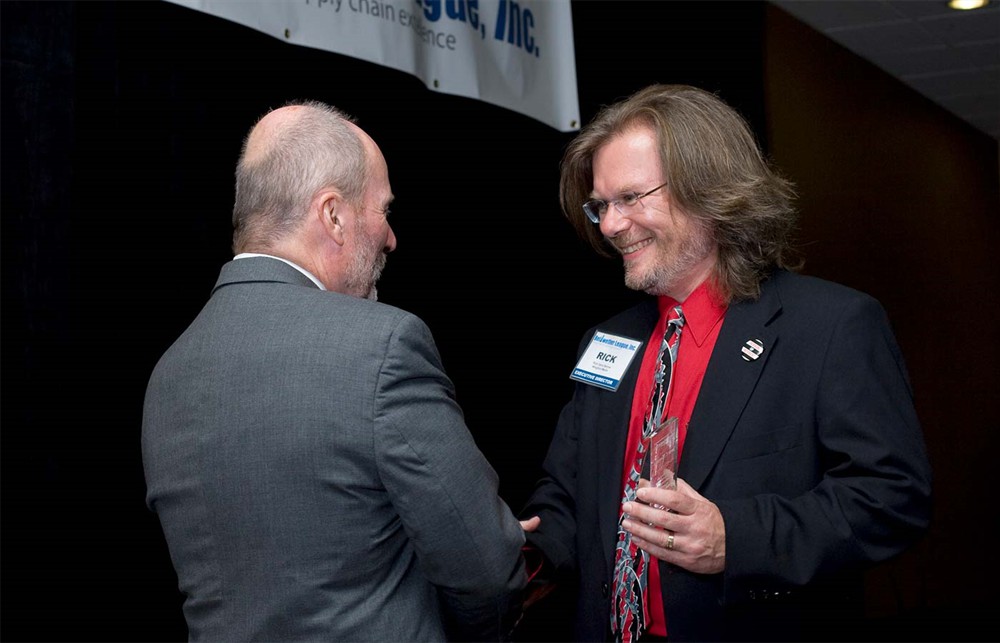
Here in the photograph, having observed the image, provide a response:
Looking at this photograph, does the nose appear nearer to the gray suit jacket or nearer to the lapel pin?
the lapel pin

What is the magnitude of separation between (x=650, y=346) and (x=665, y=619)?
0.60 meters

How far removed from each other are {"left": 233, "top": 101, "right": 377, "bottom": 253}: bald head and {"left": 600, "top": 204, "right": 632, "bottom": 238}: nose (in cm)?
71

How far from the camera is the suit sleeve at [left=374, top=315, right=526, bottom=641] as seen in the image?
5.01ft

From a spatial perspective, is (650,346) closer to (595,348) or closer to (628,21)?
(595,348)

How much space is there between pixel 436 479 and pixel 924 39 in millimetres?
5538

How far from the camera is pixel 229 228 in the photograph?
261 centimetres

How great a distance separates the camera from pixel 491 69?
300 centimetres

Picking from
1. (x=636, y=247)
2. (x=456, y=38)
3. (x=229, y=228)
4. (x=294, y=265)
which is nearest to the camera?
(x=294, y=265)

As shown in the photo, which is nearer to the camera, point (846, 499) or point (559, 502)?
point (846, 499)

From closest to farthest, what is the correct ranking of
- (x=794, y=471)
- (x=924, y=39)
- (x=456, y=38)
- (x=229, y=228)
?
(x=794, y=471)
(x=229, y=228)
(x=456, y=38)
(x=924, y=39)

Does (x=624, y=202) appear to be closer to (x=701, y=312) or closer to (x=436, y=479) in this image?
(x=701, y=312)

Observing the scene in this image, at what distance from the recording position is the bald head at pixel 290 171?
1.69 m

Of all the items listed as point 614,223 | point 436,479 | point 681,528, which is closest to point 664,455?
point 681,528

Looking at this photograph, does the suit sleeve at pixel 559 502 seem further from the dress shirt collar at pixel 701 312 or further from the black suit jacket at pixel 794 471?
the dress shirt collar at pixel 701 312
